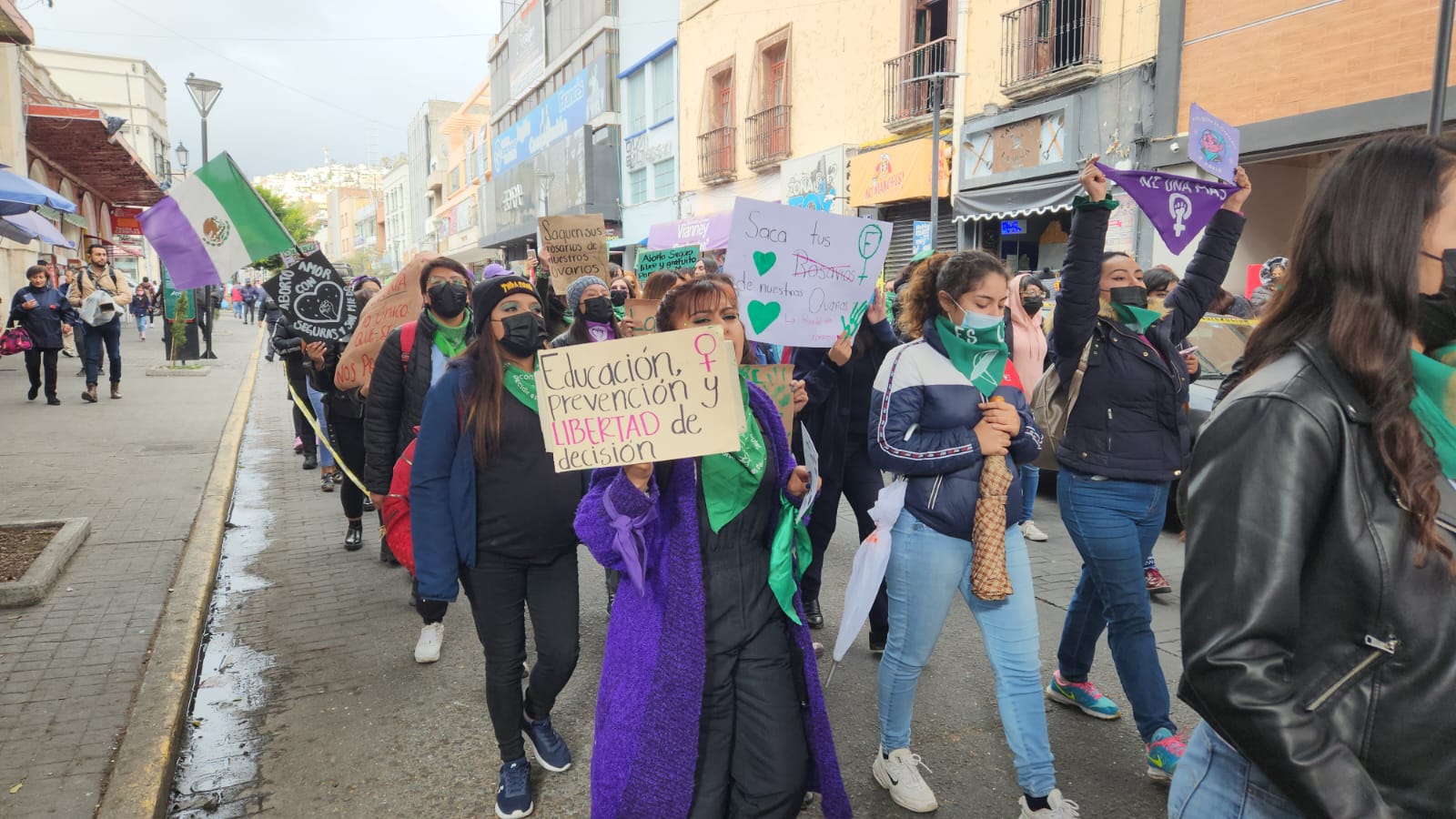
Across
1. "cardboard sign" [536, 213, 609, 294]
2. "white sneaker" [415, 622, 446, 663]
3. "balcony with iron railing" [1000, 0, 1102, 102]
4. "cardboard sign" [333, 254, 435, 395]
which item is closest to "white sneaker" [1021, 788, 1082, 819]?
"white sneaker" [415, 622, 446, 663]

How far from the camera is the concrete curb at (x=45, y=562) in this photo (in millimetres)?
5254

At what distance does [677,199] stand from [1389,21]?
18378 mm

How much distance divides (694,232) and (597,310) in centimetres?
1802

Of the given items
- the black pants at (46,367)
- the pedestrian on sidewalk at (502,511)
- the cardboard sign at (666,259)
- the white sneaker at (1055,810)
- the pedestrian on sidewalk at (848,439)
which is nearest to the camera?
the white sneaker at (1055,810)

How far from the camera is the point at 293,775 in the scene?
3.66m

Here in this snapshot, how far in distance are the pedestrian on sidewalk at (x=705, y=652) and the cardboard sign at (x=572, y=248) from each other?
512 cm

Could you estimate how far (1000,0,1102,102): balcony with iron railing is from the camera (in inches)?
496

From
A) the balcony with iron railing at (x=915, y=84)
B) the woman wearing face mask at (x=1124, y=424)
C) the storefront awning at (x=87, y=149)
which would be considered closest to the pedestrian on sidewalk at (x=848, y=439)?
the woman wearing face mask at (x=1124, y=424)

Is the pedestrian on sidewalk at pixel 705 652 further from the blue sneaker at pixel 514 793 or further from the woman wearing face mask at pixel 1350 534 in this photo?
the woman wearing face mask at pixel 1350 534

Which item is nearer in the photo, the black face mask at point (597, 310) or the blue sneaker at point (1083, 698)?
the blue sneaker at point (1083, 698)

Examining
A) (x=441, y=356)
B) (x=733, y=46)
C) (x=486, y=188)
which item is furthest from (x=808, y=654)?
(x=486, y=188)

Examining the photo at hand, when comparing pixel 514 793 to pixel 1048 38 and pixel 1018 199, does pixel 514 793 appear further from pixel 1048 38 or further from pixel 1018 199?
pixel 1048 38

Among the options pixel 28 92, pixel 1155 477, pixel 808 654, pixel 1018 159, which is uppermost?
pixel 28 92

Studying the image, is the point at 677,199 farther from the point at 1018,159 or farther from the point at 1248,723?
the point at 1248,723
